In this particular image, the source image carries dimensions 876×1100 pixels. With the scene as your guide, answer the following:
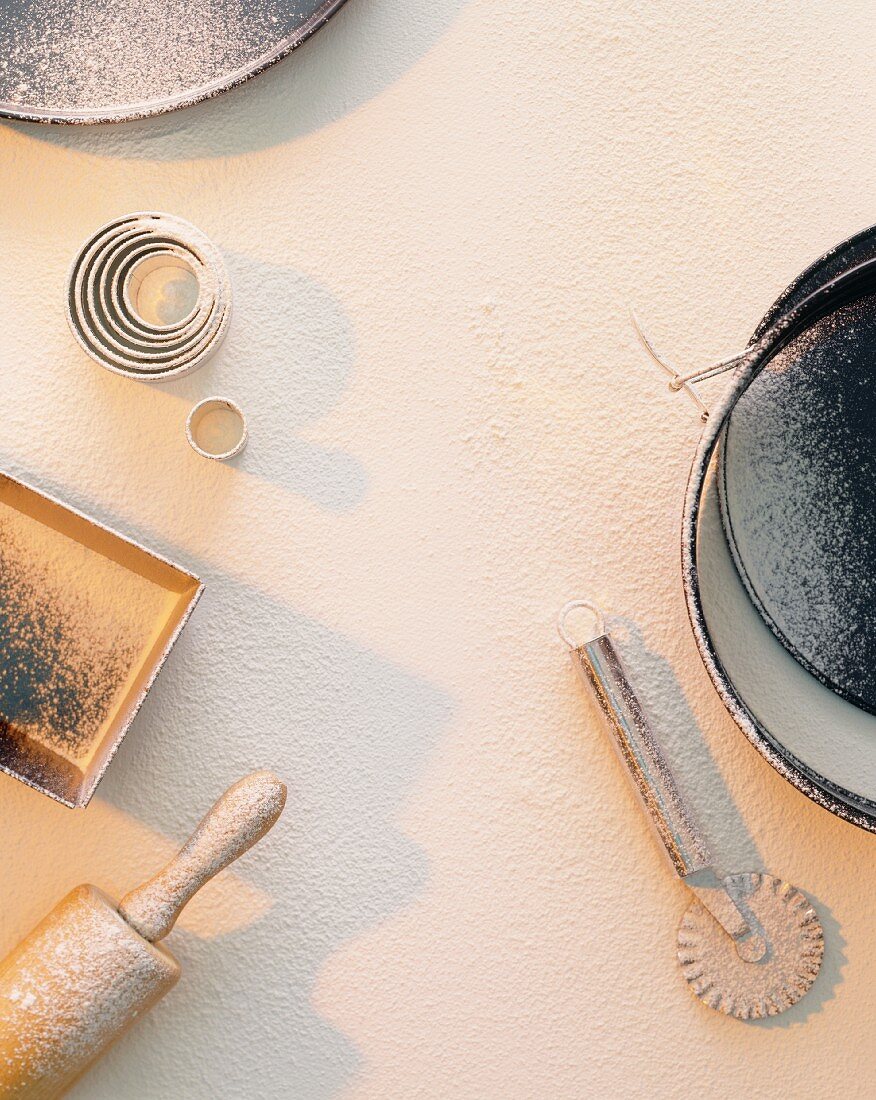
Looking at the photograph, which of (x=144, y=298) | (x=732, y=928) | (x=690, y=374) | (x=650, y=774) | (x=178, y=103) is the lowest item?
(x=732, y=928)

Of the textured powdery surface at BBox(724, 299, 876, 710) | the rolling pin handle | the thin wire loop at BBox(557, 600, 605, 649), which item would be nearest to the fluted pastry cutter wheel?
the thin wire loop at BBox(557, 600, 605, 649)

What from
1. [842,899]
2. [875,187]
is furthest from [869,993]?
[875,187]

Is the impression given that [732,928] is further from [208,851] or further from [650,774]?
[208,851]

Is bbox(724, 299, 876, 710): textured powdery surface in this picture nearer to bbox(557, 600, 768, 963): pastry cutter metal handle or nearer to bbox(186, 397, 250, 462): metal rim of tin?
bbox(557, 600, 768, 963): pastry cutter metal handle

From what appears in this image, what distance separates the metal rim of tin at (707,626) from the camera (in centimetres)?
55

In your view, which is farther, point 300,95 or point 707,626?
point 300,95

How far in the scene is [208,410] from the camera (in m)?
0.68

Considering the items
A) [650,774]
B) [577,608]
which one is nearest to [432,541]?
[577,608]

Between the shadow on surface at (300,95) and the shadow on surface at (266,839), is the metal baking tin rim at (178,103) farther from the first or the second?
the shadow on surface at (266,839)

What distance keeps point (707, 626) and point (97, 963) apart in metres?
0.43

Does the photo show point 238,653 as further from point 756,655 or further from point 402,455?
point 756,655

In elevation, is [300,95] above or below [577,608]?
above

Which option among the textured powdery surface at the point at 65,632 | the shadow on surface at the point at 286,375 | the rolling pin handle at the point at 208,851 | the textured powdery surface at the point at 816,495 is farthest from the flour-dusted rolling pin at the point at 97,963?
the textured powdery surface at the point at 816,495

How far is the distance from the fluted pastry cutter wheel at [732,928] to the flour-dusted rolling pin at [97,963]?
24 cm
